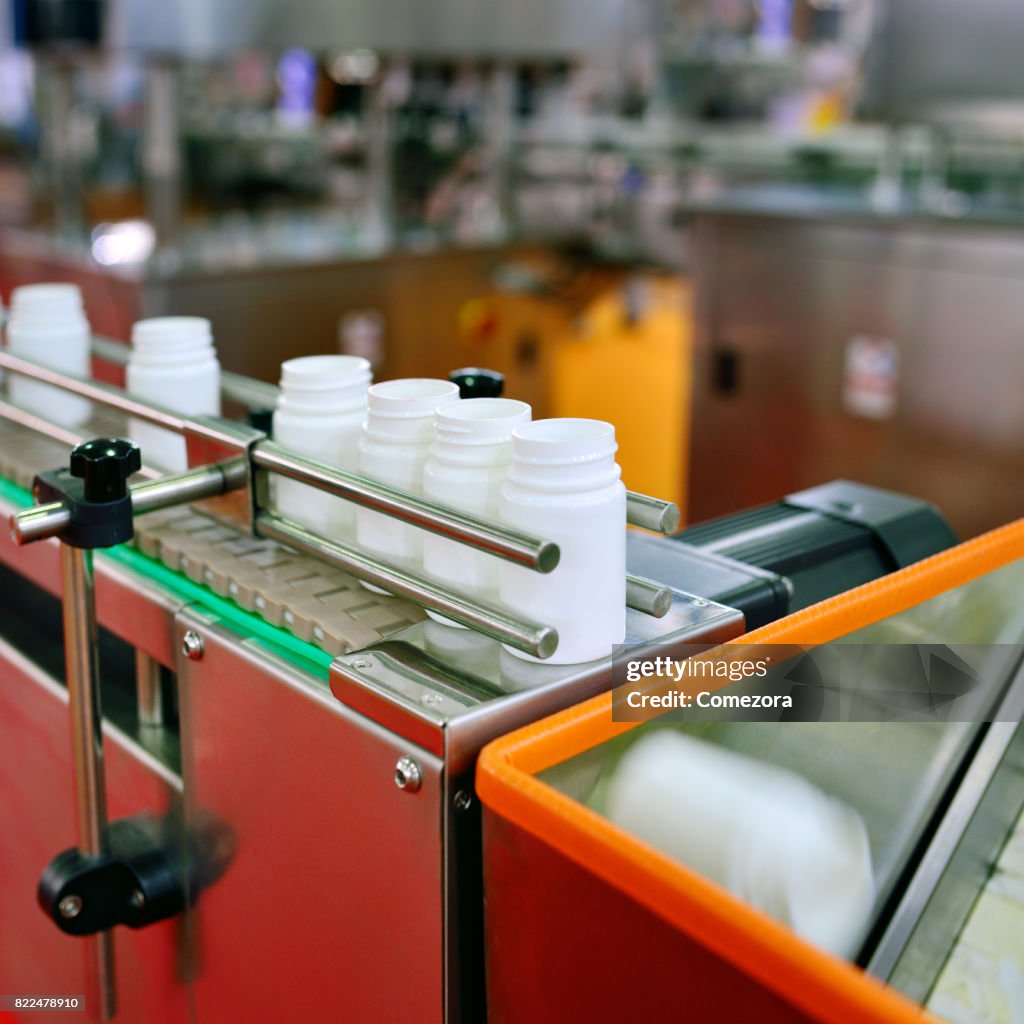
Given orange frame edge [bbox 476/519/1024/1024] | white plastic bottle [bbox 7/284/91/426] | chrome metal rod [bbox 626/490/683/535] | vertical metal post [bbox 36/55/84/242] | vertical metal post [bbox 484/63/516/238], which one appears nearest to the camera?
orange frame edge [bbox 476/519/1024/1024]

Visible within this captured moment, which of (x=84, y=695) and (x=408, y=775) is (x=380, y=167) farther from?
(x=408, y=775)

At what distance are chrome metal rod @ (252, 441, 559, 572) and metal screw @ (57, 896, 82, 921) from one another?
1.34 feet

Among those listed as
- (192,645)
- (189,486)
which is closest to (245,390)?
(189,486)

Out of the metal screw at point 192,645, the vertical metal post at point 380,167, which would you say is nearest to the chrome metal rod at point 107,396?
the metal screw at point 192,645

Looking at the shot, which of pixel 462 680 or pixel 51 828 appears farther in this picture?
pixel 51 828

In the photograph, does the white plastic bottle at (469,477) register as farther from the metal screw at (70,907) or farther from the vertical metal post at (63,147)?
the vertical metal post at (63,147)

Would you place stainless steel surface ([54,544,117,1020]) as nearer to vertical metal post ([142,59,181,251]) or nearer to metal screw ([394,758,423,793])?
metal screw ([394,758,423,793])

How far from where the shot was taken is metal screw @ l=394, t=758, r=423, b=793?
0.81 metres

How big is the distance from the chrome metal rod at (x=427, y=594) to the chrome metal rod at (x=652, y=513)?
5.1 inches

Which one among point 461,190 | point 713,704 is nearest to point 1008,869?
point 713,704

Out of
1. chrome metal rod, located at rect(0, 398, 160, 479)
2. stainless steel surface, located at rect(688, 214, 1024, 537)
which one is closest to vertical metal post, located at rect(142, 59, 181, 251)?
stainless steel surface, located at rect(688, 214, 1024, 537)

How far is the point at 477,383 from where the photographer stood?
110 centimetres

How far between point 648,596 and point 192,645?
0.40 metres

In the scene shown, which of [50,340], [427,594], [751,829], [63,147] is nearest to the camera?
[751,829]
